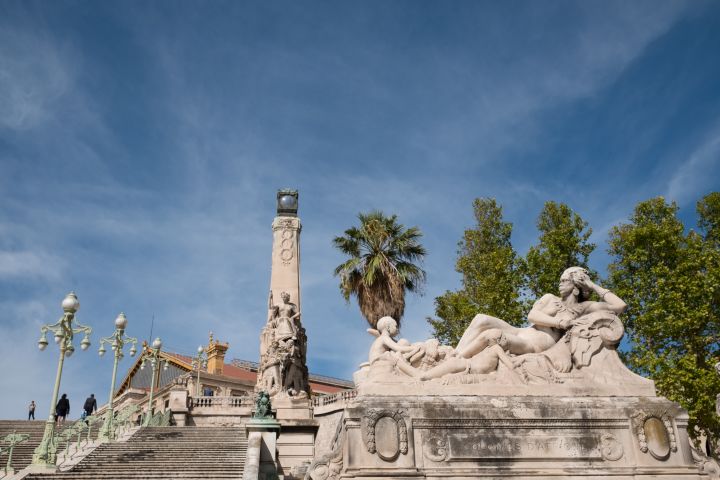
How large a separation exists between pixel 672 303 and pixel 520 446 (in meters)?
12.4

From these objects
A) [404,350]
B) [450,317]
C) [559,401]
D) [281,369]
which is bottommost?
[559,401]

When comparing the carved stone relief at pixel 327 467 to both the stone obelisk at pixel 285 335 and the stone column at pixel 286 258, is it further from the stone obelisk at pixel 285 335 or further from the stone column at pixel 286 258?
the stone column at pixel 286 258

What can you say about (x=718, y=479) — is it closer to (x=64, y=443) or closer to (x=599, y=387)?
(x=599, y=387)

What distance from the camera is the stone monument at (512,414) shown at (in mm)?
6484

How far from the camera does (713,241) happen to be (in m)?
19.7

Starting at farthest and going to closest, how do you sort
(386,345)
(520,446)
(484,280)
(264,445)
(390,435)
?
(484,280) → (264,445) → (386,345) → (520,446) → (390,435)

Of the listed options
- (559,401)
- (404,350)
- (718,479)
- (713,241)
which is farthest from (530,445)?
(713,241)

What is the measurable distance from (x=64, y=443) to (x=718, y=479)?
54.9 feet

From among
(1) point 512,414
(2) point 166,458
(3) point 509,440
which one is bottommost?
(2) point 166,458

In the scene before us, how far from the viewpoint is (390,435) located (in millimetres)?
6492

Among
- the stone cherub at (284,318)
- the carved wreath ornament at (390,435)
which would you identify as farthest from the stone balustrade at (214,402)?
the carved wreath ornament at (390,435)

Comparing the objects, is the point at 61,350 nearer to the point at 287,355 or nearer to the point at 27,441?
the point at 27,441

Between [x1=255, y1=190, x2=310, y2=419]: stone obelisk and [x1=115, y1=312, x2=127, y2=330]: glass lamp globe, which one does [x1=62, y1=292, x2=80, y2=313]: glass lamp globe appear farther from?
[x1=255, y1=190, x2=310, y2=419]: stone obelisk

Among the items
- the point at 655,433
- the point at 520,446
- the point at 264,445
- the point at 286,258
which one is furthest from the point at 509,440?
the point at 286,258
